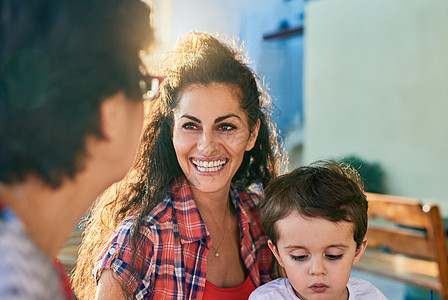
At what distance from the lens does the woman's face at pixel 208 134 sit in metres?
1.63

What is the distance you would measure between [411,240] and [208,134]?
4.34ft

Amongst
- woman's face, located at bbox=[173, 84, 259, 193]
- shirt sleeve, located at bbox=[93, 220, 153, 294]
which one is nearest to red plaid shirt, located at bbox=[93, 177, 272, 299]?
shirt sleeve, located at bbox=[93, 220, 153, 294]

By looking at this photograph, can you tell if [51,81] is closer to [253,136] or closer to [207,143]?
[207,143]

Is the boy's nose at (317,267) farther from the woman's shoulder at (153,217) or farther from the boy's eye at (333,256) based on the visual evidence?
the woman's shoulder at (153,217)

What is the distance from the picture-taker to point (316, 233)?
150 cm

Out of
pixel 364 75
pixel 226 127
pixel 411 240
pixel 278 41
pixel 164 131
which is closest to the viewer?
pixel 226 127

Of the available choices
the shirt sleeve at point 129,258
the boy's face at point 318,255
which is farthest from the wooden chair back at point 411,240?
the shirt sleeve at point 129,258

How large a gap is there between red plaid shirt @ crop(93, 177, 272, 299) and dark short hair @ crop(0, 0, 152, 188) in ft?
2.68

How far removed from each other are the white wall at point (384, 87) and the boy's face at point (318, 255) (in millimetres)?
5750

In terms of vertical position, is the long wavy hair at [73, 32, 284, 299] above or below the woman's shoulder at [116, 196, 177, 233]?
above

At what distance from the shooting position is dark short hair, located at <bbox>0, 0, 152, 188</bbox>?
65 cm

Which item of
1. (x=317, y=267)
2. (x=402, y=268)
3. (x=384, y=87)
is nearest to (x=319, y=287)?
(x=317, y=267)

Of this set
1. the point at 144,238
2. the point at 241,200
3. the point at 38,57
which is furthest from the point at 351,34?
the point at 38,57

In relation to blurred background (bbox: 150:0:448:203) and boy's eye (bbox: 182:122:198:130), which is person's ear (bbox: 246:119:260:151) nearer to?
boy's eye (bbox: 182:122:198:130)
